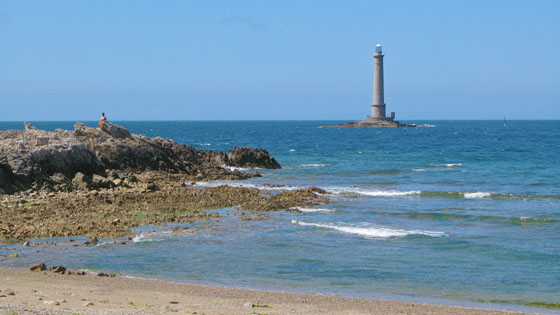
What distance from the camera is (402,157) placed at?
5503 centimetres

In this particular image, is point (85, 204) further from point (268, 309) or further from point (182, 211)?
point (268, 309)

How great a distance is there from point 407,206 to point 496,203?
12.9 feet

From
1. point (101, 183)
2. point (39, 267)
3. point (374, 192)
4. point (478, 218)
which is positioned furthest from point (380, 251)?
point (101, 183)

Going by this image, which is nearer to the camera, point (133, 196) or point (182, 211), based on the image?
point (182, 211)

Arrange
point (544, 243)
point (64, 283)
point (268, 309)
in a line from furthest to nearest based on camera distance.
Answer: point (544, 243)
point (64, 283)
point (268, 309)

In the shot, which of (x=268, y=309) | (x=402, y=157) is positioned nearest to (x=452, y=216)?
(x=268, y=309)

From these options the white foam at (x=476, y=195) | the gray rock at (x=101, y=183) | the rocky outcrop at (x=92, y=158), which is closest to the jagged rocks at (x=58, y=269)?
the rocky outcrop at (x=92, y=158)

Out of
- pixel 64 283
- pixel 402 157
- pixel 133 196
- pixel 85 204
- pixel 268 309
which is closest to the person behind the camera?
pixel 268 309

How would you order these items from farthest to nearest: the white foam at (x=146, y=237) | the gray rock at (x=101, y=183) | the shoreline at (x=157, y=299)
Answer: the gray rock at (x=101, y=183), the white foam at (x=146, y=237), the shoreline at (x=157, y=299)

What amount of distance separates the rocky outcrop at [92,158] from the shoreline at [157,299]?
41.5 ft
